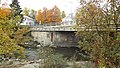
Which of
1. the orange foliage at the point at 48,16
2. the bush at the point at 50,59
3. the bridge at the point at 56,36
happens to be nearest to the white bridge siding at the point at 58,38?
the bridge at the point at 56,36

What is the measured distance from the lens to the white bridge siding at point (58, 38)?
175 feet

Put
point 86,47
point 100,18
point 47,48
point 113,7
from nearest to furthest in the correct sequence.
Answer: point 113,7
point 100,18
point 86,47
point 47,48

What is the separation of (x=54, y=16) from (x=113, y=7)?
242 ft

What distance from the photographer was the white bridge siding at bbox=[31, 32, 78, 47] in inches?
2103

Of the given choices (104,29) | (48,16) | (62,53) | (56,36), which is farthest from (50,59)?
(48,16)

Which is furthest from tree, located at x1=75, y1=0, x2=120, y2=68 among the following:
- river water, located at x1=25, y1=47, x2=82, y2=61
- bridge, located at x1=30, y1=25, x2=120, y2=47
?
bridge, located at x1=30, y1=25, x2=120, y2=47

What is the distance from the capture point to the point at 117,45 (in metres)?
7.25

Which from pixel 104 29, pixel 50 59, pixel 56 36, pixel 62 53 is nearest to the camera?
pixel 104 29

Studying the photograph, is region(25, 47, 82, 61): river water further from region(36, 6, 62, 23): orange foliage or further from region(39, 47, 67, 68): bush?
region(36, 6, 62, 23): orange foliage

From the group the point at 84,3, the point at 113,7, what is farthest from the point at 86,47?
the point at 113,7

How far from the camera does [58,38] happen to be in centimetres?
5553

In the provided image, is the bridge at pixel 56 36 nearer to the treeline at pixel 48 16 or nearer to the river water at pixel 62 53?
the river water at pixel 62 53

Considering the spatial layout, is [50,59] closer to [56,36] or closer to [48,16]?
[56,36]

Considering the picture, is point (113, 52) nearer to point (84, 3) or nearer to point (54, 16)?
point (84, 3)
